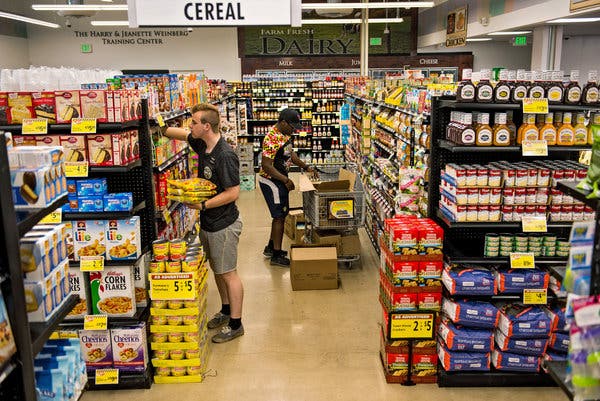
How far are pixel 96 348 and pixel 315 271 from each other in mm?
2592

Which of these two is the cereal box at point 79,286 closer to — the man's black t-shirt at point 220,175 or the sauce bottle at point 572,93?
the man's black t-shirt at point 220,175

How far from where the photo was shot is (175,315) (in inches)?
165

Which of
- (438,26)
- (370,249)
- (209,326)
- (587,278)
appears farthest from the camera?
(438,26)

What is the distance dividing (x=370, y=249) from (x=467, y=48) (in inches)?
521

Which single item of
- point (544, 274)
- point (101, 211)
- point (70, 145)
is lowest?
point (544, 274)

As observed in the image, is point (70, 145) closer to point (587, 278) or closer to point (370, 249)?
point (587, 278)

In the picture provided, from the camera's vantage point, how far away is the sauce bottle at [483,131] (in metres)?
3.91

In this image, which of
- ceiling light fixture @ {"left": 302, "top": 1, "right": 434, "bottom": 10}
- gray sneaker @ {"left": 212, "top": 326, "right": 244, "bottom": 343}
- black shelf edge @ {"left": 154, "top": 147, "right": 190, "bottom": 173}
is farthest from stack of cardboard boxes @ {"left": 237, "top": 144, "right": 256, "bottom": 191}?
gray sneaker @ {"left": 212, "top": 326, "right": 244, "bottom": 343}

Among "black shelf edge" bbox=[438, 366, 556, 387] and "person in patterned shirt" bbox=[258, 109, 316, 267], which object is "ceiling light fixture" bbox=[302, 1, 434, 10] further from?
"black shelf edge" bbox=[438, 366, 556, 387]

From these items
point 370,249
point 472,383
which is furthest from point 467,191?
point 370,249

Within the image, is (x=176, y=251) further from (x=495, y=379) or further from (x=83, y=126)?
(x=495, y=379)

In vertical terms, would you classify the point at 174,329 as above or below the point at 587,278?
below

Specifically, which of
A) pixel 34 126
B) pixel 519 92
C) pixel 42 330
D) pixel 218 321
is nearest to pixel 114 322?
pixel 218 321

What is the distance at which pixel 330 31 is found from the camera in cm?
1859
